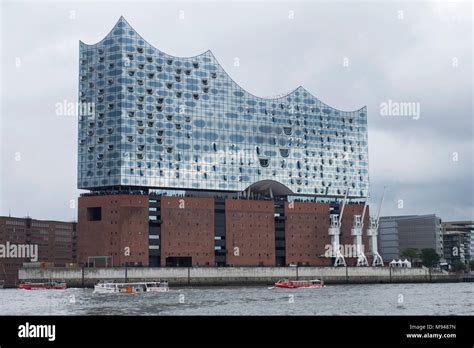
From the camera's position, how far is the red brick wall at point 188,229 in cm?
10994

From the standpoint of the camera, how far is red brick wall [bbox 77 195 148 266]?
106 metres

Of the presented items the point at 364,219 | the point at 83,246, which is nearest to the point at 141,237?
the point at 83,246

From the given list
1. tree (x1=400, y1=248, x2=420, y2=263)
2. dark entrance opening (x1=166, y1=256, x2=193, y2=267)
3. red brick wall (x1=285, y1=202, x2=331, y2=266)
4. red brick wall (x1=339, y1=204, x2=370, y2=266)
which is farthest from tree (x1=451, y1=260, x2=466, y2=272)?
dark entrance opening (x1=166, y1=256, x2=193, y2=267)

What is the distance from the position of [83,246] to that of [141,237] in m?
8.77

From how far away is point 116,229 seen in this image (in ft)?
349

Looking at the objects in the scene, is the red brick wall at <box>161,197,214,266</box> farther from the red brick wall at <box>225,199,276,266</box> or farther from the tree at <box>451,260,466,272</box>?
the tree at <box>451,260,466,272</box>

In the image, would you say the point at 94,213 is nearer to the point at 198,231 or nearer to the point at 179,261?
the point at 179,261

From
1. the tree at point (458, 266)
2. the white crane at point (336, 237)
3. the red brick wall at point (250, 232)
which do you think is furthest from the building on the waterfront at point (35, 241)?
the tree at point (458, 266)

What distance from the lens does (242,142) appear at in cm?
12069

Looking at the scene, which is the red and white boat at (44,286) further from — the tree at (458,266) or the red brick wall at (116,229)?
the tree at (458,266)

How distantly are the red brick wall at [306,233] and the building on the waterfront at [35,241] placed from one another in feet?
174

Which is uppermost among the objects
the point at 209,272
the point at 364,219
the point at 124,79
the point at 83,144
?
the point at 124,79

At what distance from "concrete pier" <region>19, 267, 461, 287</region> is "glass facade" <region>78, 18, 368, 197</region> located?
13.3 meters
